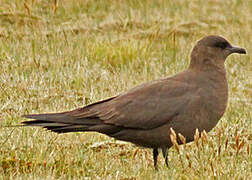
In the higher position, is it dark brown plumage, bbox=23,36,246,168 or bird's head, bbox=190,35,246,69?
bird's head, bbox=190,35,246,69

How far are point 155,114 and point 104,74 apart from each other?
203cm

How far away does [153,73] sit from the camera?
636cm

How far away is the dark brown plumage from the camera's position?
411 cm

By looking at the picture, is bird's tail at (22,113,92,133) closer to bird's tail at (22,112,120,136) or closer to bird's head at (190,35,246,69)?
bird's tail at (22,112,120,136)

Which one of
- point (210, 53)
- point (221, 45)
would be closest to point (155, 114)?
point (210, 53)

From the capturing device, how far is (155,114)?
414cm

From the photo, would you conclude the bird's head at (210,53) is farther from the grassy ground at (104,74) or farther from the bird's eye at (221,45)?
the grassy ground at (104,74)

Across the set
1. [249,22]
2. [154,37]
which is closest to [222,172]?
[154,37]

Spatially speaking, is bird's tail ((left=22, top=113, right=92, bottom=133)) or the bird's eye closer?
bird's tail ((left=22, top=113, right=92, bottom=133))

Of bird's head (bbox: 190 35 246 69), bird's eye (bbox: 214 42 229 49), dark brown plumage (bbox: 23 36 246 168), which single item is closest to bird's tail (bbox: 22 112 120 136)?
A: dark brown plumage (bbox: 23 36 246 168)

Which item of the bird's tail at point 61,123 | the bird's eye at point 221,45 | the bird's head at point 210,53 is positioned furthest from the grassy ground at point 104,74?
the bird's eye at point 221,45

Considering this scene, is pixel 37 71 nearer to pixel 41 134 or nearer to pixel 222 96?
pixel 41 134

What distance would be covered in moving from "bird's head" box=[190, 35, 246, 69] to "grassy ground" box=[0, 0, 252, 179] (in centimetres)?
59

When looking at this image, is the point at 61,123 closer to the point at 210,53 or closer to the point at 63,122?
the point at 63,122
